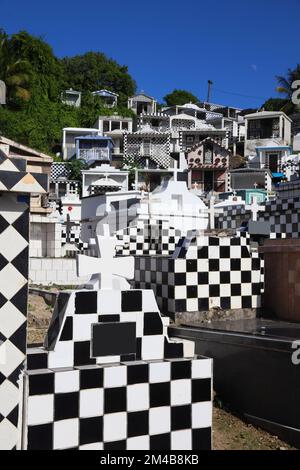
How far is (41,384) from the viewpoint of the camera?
3.18 meters

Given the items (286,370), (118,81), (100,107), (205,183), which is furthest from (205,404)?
(118,81)

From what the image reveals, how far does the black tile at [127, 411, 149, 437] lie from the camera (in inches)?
136

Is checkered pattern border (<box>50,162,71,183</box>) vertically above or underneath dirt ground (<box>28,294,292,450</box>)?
above

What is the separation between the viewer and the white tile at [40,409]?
10.3 ft

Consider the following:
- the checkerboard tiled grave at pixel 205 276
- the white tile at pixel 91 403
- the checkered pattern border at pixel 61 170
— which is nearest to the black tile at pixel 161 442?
the white tile at pixel 91 403

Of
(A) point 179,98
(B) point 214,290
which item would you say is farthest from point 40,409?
(A) point 179,98

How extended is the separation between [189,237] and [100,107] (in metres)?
50.6

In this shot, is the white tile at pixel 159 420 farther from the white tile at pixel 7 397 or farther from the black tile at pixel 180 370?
the white tile at pixel 7 397

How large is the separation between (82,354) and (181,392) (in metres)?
0.76

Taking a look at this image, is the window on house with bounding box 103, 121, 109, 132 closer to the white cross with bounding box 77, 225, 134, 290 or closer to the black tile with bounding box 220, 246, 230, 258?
the black tile with bounding box 220, 246, 230, 258

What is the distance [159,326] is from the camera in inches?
146

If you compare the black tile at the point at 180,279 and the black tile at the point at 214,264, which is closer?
the black tile at the point at 180,279

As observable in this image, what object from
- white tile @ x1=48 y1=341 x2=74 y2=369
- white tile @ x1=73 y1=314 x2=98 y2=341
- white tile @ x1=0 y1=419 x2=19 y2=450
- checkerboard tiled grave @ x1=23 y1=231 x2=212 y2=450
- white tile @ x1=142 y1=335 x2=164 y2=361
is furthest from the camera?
white tile @ x1=142 y1=335 x2=164 y2=361

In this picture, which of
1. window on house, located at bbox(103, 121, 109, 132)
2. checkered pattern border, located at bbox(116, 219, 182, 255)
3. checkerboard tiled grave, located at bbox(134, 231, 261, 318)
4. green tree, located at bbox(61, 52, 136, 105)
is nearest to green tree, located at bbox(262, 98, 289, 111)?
green tree, located at bbox(61, 52, 136, 105)
